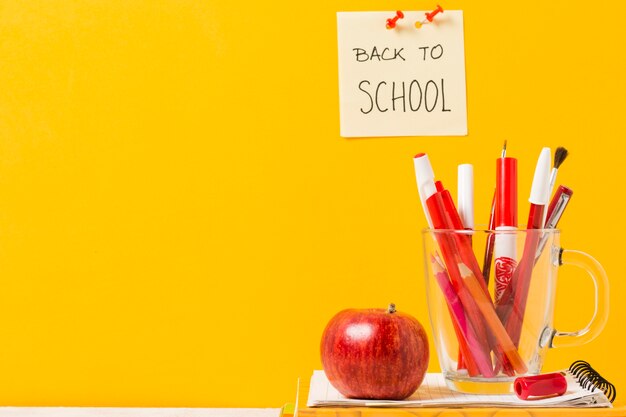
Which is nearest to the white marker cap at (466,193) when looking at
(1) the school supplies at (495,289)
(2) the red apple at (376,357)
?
(1) the school supplies at (495,289)

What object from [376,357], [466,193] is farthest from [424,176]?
[376,357]

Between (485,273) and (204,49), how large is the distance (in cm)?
45

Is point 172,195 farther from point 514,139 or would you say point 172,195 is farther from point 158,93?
point 514,139

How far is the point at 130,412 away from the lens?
973 mm

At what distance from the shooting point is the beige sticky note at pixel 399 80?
100cm

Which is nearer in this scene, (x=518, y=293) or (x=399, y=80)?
(x=518, y=293)

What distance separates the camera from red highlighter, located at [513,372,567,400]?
0.73 metres

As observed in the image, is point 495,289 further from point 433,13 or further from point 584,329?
point 433,13

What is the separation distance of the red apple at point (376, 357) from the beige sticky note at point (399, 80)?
0.32 meters

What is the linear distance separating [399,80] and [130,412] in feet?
1.68

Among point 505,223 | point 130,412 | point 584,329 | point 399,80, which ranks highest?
point 399,80

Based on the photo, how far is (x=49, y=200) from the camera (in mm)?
1011

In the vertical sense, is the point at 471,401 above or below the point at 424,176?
below

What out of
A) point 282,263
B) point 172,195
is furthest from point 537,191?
point 172,195
